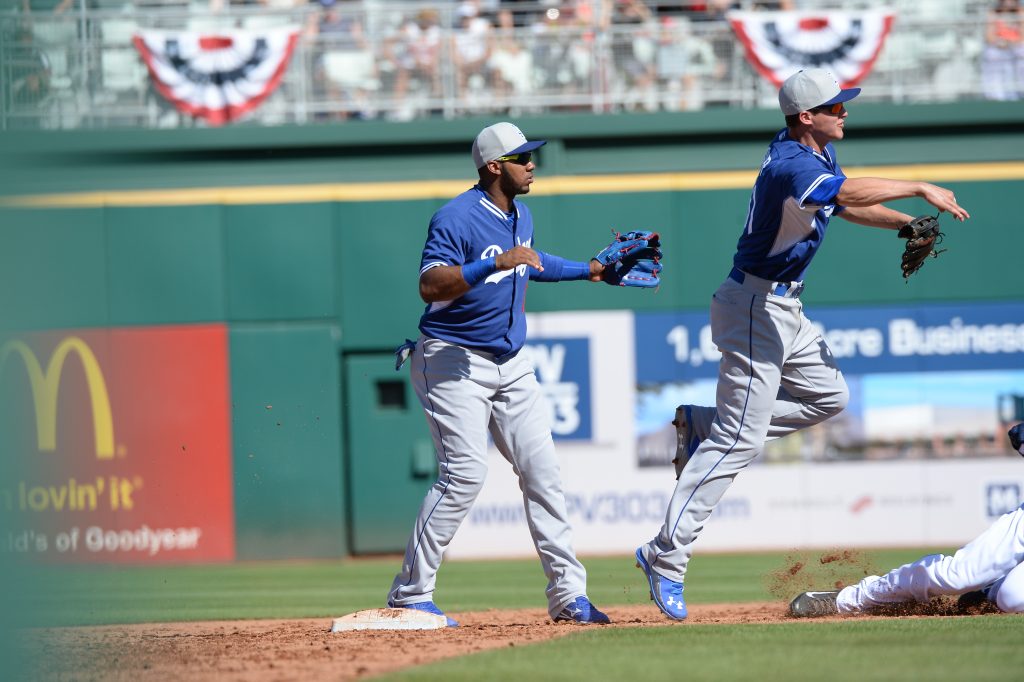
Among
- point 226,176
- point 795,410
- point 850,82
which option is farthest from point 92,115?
point 795,410

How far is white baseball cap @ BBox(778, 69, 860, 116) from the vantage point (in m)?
6.39

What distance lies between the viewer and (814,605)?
6.66m

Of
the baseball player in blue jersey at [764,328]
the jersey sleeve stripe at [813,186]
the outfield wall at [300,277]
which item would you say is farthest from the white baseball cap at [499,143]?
the outfield wall at [300,277]

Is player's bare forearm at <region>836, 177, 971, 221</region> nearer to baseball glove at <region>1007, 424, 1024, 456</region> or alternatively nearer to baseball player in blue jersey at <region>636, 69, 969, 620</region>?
baseball player in blue jersey at <region>636, 69, 969, 620</region>

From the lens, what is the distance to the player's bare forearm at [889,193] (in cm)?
562

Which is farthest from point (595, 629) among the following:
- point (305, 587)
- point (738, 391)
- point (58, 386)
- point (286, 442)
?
point (58, 386)

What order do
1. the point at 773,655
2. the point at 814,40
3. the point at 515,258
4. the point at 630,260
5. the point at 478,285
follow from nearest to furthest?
the point at 773,655
the point at 515,258
the point at 478,285
the point at 630,260
the point at 814,40

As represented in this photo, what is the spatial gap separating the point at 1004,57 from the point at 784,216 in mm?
9130

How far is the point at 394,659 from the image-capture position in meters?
5.45

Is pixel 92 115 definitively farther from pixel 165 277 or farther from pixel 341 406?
pixel 341 406

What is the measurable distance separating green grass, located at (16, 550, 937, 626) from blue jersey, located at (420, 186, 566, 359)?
280 cm

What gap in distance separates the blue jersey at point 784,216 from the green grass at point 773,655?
5.53 ft

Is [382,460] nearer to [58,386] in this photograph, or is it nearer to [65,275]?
[58,386]

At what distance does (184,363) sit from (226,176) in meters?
1.99
